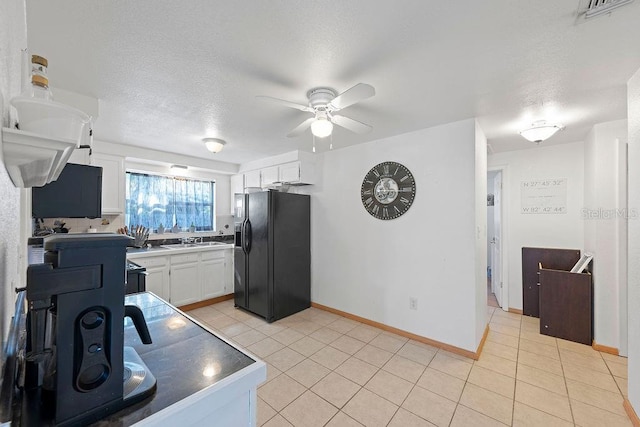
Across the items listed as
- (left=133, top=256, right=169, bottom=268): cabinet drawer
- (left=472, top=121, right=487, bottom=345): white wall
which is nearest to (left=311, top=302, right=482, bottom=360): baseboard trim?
(left=472, top=121, right=487, bottom=345): white wall

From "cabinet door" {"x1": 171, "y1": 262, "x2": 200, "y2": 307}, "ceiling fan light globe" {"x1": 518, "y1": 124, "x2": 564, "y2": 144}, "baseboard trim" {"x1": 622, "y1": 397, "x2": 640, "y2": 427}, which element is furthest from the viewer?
"cabinet door" {"x1": 171, "y1": 262, "x2": 200, "y2": 307}

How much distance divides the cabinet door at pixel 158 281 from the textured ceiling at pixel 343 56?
193 cm

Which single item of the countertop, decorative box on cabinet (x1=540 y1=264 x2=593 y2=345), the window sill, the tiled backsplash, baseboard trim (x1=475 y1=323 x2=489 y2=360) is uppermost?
the tiled backsplash

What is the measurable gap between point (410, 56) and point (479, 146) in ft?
5.17

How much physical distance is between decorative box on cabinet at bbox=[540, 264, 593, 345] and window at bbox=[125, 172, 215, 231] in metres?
4.94

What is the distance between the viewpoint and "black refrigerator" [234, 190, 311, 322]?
3480 mm

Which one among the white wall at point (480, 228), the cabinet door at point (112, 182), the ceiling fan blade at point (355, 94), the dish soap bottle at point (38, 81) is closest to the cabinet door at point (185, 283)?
the cabinet door at point (112, 182)

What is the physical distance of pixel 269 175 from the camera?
414cm

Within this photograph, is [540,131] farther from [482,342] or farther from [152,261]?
[152,261]

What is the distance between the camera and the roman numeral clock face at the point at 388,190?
9.91 ft

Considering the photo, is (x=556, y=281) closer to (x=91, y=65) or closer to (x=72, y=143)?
(x=72, y=143)

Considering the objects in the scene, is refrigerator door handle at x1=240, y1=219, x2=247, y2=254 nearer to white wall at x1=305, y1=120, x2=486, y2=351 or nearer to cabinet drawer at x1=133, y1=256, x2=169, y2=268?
cabinet drawer at x1=133, y1=256, x2=169, y2=268

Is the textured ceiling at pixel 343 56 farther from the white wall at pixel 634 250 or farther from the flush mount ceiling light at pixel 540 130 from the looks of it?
the white wall at pixel 634 250

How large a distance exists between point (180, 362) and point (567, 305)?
3.76m
